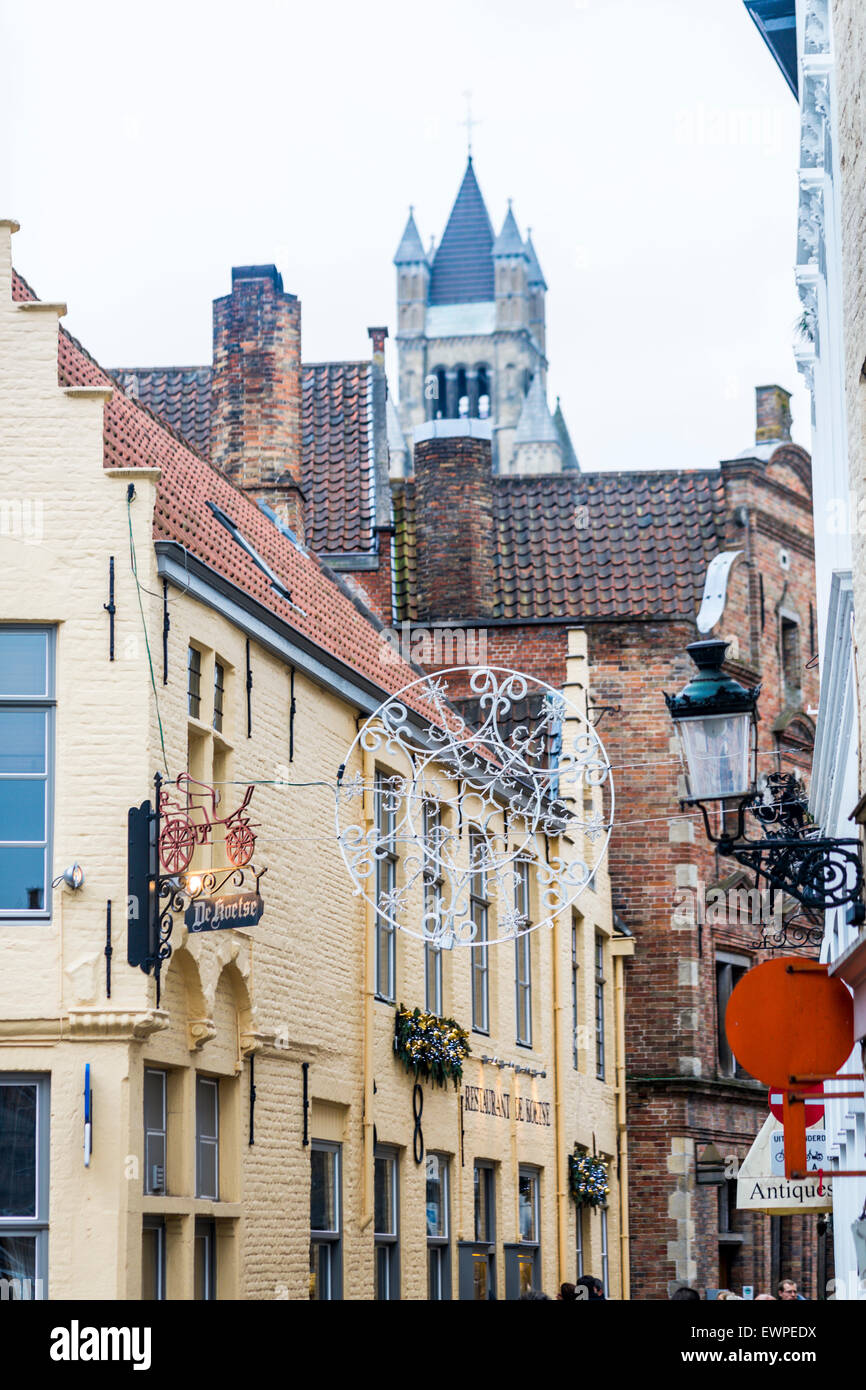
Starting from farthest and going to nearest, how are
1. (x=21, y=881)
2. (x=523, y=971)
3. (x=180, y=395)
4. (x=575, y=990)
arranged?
(x=180, y=395) → (x=575, y=990) → (x=523, y=971) → (x=21, y=881)

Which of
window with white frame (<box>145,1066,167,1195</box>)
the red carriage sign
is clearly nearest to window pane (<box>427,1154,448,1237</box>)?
window with white frame (<box>145,1066,167,1195</box>)

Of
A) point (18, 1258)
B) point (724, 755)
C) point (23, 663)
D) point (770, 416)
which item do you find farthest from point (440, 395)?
point (724, 755)

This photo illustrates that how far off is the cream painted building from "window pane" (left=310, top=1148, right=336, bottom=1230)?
0.10 ft

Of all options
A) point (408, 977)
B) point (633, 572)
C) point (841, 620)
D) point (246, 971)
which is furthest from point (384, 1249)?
point (633, 572)

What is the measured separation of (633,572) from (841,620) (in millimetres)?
16318

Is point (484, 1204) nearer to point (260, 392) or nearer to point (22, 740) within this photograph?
point (260, 392)

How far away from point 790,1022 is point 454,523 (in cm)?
1783

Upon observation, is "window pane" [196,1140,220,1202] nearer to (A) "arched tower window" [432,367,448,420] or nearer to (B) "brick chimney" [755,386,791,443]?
(B) "brick chimney" [755,386,791,443]

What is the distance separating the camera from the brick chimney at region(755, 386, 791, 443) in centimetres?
2906

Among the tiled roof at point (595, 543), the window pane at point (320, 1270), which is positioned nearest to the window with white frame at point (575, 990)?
the tiled roof at point (595, 543)

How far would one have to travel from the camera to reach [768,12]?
51.6ft

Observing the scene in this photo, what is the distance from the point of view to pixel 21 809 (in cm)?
1283

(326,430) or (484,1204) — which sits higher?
(326,430)

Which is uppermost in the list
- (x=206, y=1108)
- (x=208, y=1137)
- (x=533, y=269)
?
(x=533, y=269)
